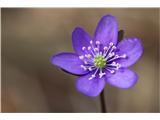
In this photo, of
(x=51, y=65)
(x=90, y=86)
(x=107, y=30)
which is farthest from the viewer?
(x=51, y=65)

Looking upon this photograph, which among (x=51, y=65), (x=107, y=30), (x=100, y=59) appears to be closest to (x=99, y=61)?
(x=100, y=59)

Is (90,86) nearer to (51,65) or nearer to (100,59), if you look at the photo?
(100,59)

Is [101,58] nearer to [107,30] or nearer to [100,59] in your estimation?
[100,59]

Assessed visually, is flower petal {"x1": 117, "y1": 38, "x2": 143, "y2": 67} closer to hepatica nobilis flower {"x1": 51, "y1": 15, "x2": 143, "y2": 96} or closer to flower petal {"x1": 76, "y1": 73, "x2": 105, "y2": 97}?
hepatica nobilis flower {"x1": 51, "y1": 15, "x2": 143, "y2": 96}

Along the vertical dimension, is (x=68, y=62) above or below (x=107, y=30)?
below

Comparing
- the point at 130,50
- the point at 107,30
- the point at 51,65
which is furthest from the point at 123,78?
the point at 51,65

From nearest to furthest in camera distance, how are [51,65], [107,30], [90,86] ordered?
[90,86], [107,30], [51,65]

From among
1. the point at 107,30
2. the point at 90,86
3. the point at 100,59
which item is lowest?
the point at 90,86

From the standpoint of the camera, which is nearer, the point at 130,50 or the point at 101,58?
the point at 130,50
